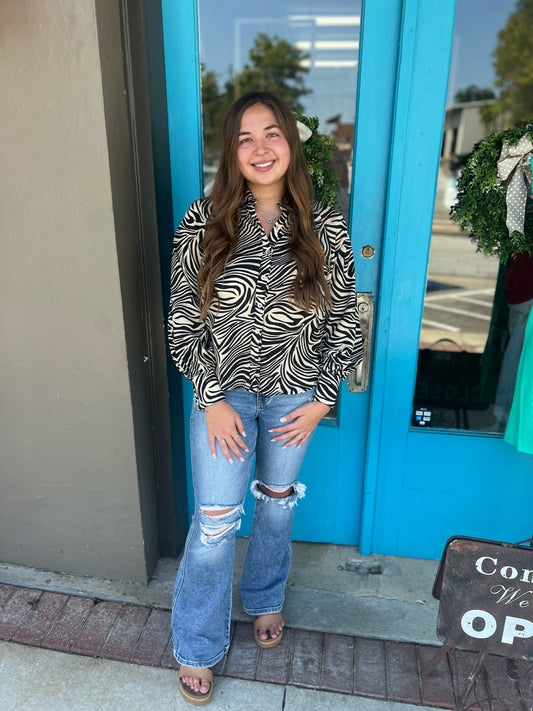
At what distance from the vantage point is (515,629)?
A: 1.66 metres

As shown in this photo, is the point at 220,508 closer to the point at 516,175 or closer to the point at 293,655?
the point at 293,655

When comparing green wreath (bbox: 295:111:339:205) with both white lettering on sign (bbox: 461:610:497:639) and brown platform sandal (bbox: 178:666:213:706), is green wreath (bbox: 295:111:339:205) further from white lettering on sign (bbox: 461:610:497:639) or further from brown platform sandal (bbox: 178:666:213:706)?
brown platform sandal (bbox: 178:666:213:706)

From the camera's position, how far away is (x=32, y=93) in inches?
68.2

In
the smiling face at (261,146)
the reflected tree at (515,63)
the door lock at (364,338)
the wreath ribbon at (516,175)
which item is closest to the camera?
the smiling face at (261,146)

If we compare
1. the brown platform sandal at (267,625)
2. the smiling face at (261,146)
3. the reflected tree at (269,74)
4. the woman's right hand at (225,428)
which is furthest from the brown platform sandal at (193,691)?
the reflected tree at (269,74)

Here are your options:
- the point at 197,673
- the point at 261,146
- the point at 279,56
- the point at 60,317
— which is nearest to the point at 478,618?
the point at 197,673

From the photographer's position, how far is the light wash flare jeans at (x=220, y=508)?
171 centimetres

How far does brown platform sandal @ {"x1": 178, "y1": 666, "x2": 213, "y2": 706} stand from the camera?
70.1 inches

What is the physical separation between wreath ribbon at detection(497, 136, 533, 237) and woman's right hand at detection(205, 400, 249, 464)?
1.14m

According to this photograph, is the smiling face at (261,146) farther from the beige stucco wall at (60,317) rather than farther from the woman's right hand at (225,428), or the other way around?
the woman's right hand at (225,428)

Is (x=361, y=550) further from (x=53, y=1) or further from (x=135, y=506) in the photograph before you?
(x=53, y=1)

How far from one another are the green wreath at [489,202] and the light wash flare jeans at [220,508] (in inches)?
34.0

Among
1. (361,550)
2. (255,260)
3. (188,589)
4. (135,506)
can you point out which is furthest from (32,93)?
(361,550)

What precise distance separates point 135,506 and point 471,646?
131cm
